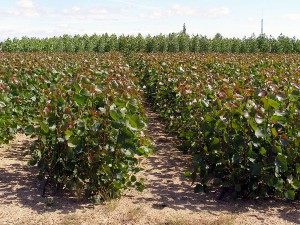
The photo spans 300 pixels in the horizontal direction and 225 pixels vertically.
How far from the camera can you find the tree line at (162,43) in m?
35.7

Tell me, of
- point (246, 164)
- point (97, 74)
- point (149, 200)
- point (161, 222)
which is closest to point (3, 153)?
point (97, 74)

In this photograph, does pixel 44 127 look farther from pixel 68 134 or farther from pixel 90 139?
pixel 90 139

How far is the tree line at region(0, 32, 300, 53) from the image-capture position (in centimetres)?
3566

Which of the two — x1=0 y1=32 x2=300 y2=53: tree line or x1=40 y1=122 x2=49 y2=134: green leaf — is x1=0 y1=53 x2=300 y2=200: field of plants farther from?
x1=0 y1=32 x2=300 y2=53: tree line

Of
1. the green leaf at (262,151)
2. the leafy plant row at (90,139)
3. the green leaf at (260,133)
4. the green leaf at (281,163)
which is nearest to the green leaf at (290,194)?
the green leaf at (281,163)

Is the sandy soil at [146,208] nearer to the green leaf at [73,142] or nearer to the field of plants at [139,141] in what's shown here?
the field of plants at [139,141]

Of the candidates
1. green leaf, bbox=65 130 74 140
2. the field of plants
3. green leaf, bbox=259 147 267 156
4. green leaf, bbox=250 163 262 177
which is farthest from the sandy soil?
green leaf, bbox=65 130 74 140

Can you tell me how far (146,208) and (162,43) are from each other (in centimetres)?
3429

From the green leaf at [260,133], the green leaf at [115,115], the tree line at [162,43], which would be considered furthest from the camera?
the tree line at [162,43]

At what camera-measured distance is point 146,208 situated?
4336 mm

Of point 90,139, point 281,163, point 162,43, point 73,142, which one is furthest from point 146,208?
point 162,43

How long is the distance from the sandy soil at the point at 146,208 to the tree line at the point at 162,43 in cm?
3049

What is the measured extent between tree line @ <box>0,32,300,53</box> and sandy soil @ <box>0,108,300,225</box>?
30491 millimetres

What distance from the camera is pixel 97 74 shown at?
6.32 meters
